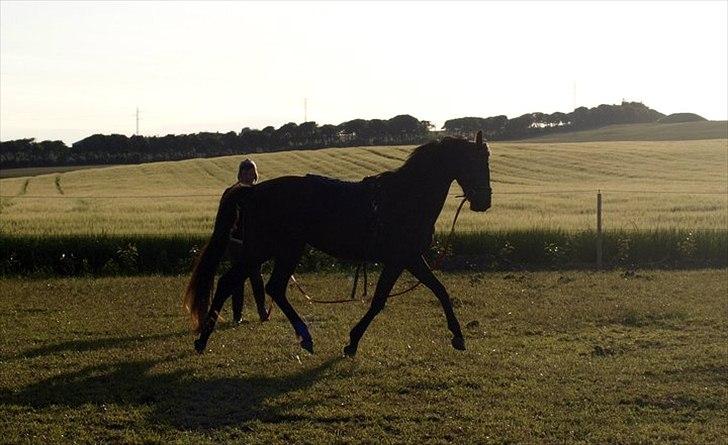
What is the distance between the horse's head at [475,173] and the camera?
8.26 m

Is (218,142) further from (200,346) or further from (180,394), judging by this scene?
(180,394)

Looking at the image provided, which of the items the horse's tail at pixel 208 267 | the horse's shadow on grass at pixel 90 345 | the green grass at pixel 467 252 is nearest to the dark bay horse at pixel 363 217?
the horse's tail at pixel 208 267

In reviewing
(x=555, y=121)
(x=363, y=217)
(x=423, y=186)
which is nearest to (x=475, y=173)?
(x=423, y=186)

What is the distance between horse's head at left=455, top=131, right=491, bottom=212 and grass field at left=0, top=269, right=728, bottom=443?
144 centimetres

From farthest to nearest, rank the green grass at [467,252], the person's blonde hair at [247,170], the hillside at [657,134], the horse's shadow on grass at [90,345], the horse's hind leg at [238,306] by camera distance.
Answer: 1. the hillside at [657,134]
2. the green grass at [467,252]
3. the horse's hind leg at [238,306]
4. the person's blonde hair at [247,170]
5. the horse's shadow on grass at [90,345]

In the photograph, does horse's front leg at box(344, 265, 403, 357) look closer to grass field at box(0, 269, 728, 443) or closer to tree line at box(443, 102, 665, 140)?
grass field at box(0, 269, 728, 443)

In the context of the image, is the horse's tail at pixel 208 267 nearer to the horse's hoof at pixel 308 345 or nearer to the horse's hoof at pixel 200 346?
the horse's hoof at pixel 200 346

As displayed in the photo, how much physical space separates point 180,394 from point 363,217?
7.44 feet

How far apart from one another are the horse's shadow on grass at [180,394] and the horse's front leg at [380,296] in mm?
470

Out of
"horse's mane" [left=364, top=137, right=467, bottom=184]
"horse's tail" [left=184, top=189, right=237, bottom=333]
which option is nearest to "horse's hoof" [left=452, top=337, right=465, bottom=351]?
"horse's mane" [left=364, top=137, right=467, bottom=184]

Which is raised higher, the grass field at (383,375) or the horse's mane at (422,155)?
the horse's mane at (422,155)

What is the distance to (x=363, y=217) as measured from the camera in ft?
26.8

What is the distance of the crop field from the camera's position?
1894cm

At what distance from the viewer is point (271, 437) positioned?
19.3 ft
